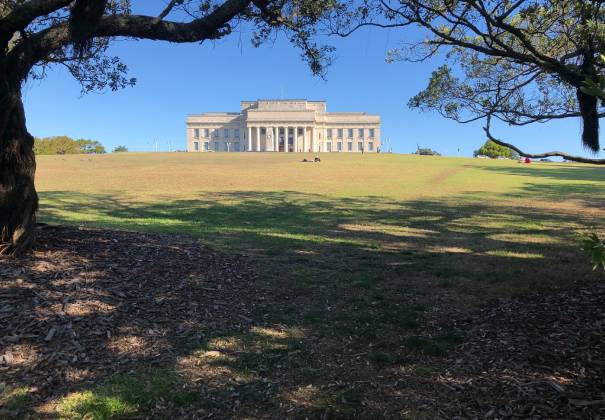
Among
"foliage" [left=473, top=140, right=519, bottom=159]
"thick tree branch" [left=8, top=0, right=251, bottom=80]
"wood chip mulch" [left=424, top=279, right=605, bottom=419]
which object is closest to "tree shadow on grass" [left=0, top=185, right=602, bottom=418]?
"wood chip mulch" [left=424, top=279, right=605, bottom=419]

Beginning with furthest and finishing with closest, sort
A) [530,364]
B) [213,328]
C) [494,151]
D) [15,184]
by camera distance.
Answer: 1. [494,151]
2. [15,184]
3. [213,328]
4. [530,364]

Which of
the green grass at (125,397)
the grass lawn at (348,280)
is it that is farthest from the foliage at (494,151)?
the green grass at (125,397)

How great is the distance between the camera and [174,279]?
5949 millimetres

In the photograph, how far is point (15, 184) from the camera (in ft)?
19.4

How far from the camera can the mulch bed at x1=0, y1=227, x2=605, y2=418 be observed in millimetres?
3477

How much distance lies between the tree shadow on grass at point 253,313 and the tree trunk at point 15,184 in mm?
471

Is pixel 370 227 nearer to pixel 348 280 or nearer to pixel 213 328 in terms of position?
pixel 348 280

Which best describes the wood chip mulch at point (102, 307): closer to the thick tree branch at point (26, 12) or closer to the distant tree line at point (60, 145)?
the thick tree branch at point (26, 12)

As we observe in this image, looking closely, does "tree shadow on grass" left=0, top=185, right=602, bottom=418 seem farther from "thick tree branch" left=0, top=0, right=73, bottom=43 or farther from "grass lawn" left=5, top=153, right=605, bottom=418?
"thick tree branch" left=0, top=0, right=73, bottom=43

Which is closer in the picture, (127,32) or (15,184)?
(15,184)

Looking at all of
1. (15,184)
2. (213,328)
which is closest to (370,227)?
(213,328)

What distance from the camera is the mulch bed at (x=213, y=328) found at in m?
3.48

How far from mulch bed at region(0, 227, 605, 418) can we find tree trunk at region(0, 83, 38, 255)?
34 cm

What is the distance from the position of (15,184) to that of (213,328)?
11.0ft
